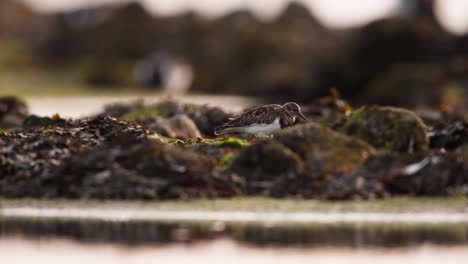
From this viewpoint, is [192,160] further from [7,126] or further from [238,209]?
[7,126]

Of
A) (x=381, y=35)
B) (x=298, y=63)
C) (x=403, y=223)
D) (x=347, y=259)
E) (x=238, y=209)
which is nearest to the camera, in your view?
(x=347, y=259)

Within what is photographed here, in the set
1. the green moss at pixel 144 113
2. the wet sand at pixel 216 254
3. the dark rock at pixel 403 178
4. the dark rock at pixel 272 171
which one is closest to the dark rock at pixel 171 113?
the green moss at pixel 144 113

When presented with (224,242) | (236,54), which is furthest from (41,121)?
(236,54)

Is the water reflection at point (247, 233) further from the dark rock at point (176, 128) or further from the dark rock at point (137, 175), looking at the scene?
the dark rock at point (176, 128)

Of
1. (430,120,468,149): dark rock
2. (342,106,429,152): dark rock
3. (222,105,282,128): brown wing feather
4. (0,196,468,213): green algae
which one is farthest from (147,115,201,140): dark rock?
(0,196,468,213): green algae

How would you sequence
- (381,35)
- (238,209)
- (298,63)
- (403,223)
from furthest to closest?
(298,63), (381,35), (238,209), (403,223)

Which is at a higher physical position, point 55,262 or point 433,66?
point 433,66

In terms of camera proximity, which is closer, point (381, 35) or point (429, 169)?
point (429, 169)

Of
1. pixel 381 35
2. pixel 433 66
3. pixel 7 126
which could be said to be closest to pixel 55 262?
pixel 7 126

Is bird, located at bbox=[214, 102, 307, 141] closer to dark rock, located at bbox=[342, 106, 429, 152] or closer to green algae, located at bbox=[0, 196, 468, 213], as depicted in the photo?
dark rock, located at bbox=[342, 106, 429, 152]
